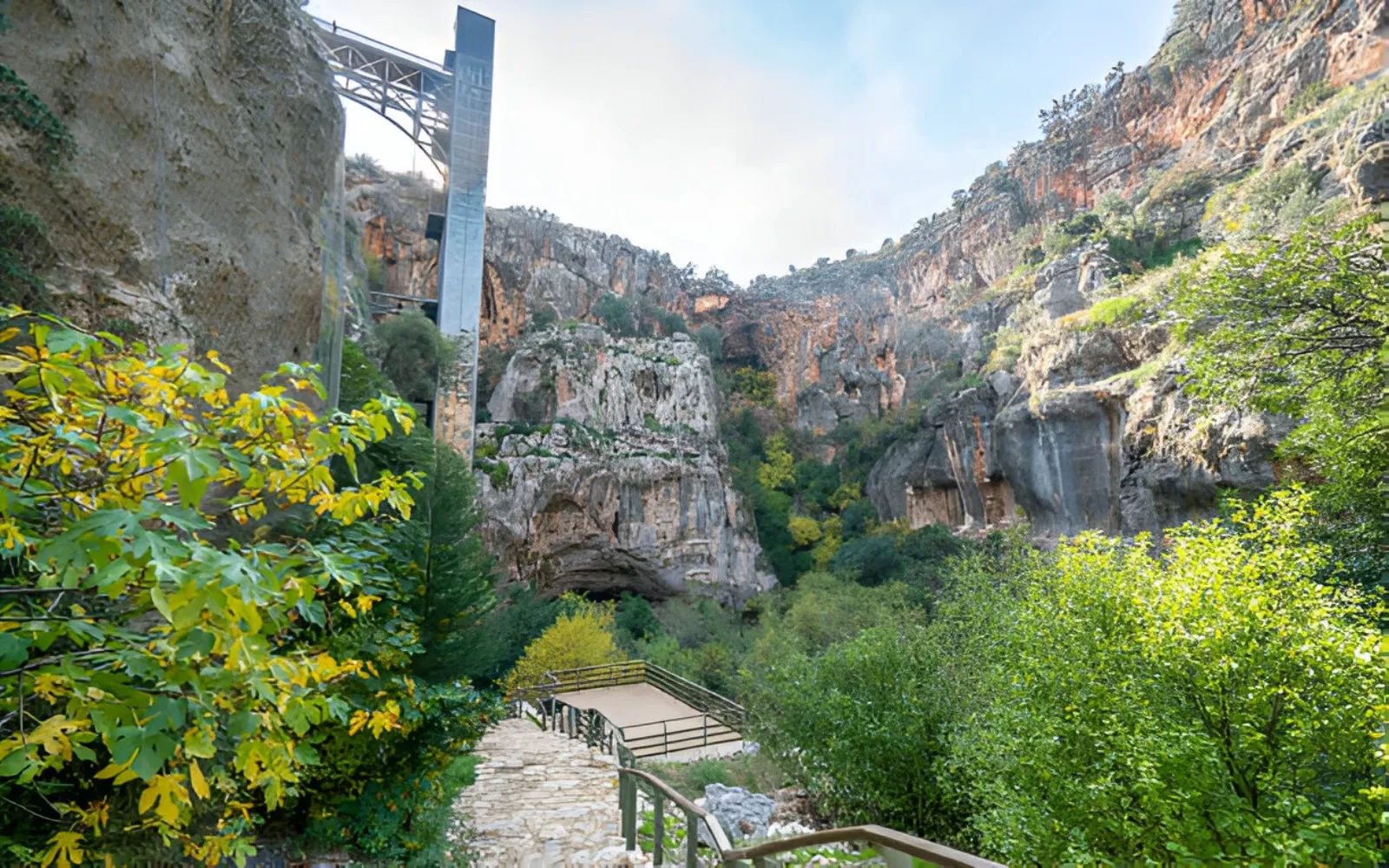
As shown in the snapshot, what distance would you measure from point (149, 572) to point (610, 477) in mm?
21783

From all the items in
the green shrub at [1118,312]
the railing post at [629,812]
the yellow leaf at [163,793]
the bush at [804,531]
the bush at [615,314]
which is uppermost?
the bush at [615,314]

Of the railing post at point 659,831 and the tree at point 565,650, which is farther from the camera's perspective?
the tree at point 565,650

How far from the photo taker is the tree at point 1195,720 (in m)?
3.96

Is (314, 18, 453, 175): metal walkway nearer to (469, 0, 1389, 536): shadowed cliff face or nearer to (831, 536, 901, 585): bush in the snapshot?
(469, 0, 1389, 536): shadowed cliff face

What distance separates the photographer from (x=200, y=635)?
4.68 ft

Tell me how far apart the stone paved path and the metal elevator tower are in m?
10.7

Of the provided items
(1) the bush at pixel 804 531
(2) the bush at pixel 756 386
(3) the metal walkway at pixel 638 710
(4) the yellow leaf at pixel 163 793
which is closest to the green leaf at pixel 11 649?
(4) the yellow leaf at pixel 163 793

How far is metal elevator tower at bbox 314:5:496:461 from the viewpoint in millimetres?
17031

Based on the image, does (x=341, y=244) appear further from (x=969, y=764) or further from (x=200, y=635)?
(x=969, y=764)

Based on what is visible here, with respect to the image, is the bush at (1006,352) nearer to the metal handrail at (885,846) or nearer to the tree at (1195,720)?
the tree at (1195,720)

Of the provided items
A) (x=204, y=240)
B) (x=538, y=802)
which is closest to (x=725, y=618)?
(x=538, y=802)

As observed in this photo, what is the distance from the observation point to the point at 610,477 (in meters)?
23.2

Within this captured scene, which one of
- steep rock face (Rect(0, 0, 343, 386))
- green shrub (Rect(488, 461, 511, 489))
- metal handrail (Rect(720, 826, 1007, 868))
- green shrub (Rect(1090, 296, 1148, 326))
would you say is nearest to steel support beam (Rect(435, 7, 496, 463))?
green shrub (Rect(488, 461, 511, 489))

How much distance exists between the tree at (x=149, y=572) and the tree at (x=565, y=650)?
14.0m
